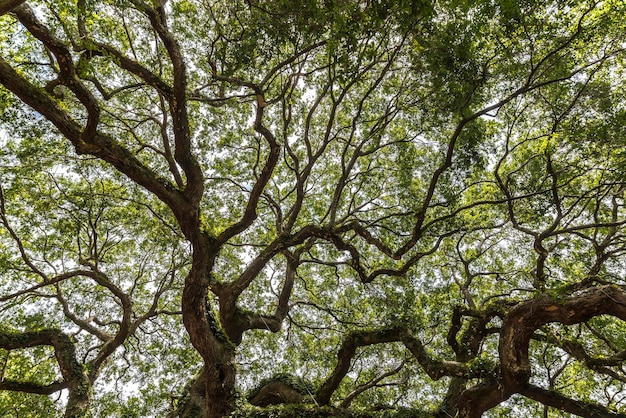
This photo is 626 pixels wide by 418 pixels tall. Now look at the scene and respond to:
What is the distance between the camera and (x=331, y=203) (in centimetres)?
973

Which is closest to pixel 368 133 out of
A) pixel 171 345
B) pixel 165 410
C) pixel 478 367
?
pixel 478 367

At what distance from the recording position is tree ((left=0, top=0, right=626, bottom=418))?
5996 mm

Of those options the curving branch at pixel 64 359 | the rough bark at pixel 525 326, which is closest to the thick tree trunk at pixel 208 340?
the curving branch at pixel 64 359

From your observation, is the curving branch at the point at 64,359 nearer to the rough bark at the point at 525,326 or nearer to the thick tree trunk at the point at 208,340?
the thick tree trunk at the point at 208,340

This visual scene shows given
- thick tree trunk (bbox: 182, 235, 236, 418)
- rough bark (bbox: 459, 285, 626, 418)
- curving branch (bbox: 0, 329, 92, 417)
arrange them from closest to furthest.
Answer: rough bark (bbox: 459, 285, 626, 418), thick tree trunk (bbox: 182, 235, 236, 418), curving branch (bbox: 0, 329, 92, 417)

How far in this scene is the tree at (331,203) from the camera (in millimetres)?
5996

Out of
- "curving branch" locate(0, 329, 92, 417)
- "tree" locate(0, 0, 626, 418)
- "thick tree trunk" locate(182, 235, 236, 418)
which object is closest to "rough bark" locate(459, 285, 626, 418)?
"tree" locate(0, 0, 626, 418)

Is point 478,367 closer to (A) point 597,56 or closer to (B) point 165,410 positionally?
(A) point 597,56

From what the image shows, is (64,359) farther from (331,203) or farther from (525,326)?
(525,326)

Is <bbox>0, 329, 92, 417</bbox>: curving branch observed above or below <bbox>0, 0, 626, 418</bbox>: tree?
below

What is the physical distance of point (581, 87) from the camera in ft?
23.9

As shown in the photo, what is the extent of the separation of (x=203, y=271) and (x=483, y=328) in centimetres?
543

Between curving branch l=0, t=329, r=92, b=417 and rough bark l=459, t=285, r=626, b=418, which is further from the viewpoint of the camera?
curving branch l=0, t=329, r=92, b=417

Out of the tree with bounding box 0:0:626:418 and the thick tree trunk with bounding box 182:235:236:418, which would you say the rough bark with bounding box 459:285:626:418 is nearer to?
the tree with bounding box 0:0:626:418
